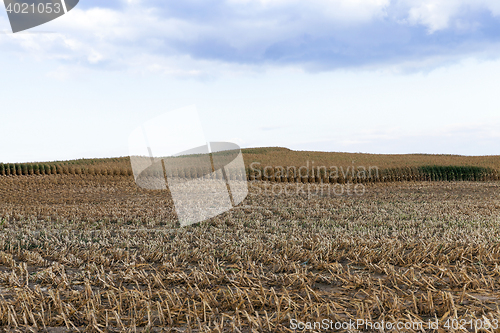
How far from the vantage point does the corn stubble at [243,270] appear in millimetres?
3426

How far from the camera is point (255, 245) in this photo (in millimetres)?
5895

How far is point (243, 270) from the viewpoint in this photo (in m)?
4.61

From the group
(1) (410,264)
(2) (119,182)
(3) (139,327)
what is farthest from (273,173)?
(3) (139,327)

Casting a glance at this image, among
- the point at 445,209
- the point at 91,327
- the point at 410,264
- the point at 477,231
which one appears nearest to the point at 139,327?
the point at 91,327

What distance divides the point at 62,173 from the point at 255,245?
2280 centimetres

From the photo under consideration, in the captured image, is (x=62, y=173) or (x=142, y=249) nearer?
(x=142, y=249)

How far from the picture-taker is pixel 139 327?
3291mm

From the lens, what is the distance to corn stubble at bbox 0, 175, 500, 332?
3.43 meters

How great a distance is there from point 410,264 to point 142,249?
4113mm

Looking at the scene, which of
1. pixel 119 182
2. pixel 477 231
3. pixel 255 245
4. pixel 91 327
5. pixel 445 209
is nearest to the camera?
pixel 91 327

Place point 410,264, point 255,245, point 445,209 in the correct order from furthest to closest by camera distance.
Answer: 1. point 445,209
2. point 255,245
3. point 410,264

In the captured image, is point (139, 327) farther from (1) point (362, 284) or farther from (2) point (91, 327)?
(1) point (362, 284)

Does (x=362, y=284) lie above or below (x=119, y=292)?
below

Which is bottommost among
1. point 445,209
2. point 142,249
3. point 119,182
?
point 445,209
